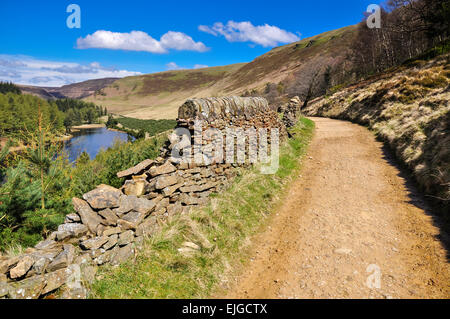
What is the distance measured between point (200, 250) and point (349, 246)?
3578mm

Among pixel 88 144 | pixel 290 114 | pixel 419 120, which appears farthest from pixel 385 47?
pixel 88 144

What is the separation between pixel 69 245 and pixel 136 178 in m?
2.56

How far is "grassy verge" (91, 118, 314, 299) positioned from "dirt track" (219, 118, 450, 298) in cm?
47

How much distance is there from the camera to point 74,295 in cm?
383

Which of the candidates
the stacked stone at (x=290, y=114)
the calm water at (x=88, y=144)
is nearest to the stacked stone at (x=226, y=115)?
the stacked stone at (x=290, y=114)

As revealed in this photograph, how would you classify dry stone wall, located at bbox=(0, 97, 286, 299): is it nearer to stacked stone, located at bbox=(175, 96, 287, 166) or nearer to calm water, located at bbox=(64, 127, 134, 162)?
stacked stone, located at bbox=(175, 96, 287, 166)

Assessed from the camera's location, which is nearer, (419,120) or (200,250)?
(200,250)

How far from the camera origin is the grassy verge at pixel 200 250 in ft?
14.6

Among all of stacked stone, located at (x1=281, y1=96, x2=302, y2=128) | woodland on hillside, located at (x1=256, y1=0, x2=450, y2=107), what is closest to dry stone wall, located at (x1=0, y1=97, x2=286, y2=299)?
stacked stone, located at (x1=281, y1=96, x2=302, y2=128)

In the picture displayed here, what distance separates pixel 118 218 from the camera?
530 cm

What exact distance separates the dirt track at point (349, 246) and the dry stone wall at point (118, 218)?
2.36m
